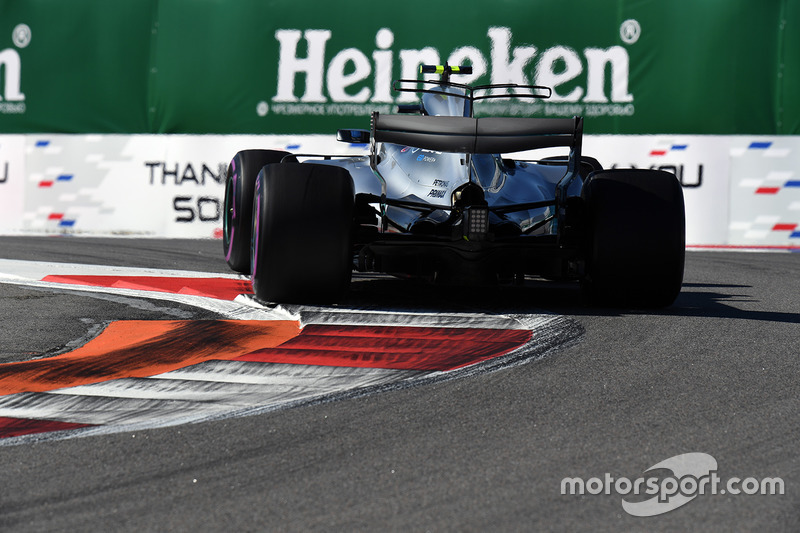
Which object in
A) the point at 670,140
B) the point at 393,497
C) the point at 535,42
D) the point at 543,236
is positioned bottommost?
the point at 393,497

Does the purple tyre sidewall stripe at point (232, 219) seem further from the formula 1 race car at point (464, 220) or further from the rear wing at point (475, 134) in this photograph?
the rear wing at point (475, 134)

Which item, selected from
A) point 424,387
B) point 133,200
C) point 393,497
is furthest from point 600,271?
point 133,200

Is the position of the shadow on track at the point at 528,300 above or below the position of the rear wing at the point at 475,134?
below

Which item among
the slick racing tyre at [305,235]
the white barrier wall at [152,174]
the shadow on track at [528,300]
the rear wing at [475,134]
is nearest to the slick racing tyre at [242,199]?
the shadow on track at [528,300]

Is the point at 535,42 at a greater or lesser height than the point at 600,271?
greater

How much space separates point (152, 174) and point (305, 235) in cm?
709

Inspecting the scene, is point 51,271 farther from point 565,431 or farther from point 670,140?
point 670,140

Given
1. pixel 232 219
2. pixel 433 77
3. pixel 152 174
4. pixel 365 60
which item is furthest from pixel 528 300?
pixel 152 174

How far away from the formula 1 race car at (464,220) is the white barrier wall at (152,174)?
18.9 ft

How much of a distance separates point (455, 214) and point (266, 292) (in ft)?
3.74

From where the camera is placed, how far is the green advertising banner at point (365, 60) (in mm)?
12172

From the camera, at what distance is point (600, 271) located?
20.8 ft

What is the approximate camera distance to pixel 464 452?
324 centimetres

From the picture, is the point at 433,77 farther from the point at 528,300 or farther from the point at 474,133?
the point at 474,133
